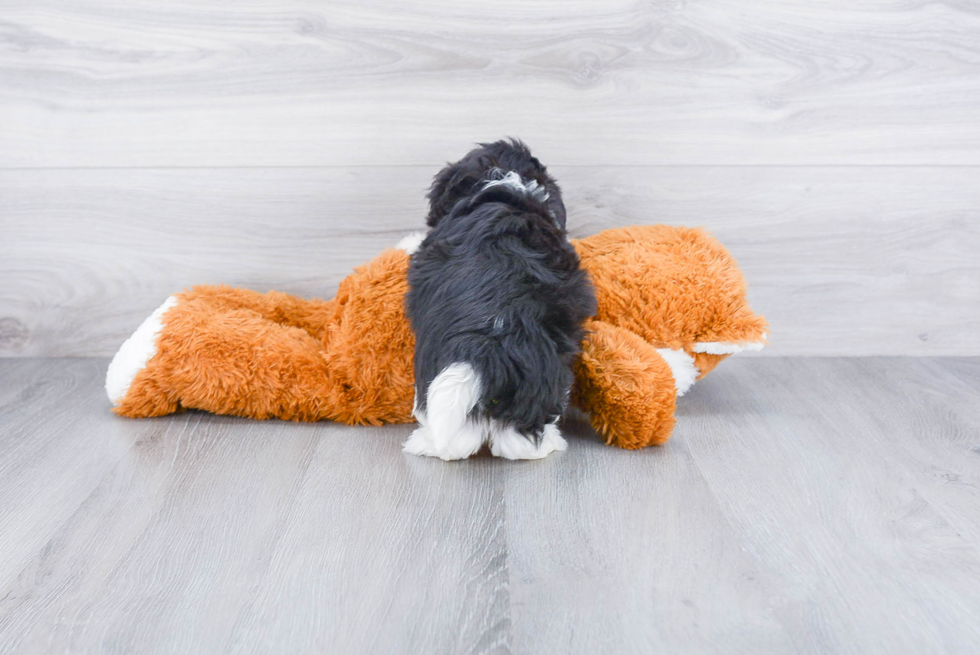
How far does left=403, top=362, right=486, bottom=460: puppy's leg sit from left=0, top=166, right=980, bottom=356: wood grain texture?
1.66 ft

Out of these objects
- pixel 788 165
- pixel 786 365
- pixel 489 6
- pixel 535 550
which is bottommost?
pixel 786 365

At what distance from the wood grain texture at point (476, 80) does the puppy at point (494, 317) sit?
0.32m

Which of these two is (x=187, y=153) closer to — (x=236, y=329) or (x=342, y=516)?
(x=236, y=329)

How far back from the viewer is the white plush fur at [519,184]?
1.08m

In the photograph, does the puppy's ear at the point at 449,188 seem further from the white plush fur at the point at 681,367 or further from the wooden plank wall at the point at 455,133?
the white plush fur at the point at 681,367

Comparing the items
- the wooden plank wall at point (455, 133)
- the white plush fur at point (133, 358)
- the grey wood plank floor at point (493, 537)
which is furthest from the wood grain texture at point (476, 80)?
the grey wood plank floor at point (493, 537)

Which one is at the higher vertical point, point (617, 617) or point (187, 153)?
point (187, 153)

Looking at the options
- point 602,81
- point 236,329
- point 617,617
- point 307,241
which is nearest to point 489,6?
point 602,81

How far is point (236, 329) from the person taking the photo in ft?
3.84

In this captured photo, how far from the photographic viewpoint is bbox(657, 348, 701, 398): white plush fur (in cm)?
116

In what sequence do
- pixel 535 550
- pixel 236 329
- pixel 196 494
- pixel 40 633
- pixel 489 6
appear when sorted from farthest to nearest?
pixel 489 6 → pixel 236 329 → pixel 196 494 → pixel 535 550 → pixel 40 633

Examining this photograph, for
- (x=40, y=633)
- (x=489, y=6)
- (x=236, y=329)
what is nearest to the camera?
(x=40, y=633)

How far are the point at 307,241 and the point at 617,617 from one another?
935 mm

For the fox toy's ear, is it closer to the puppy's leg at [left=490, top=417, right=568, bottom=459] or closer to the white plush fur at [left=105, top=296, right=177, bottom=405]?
the puppy's leg at [left=490, top=417, right=568, bottom=459]
